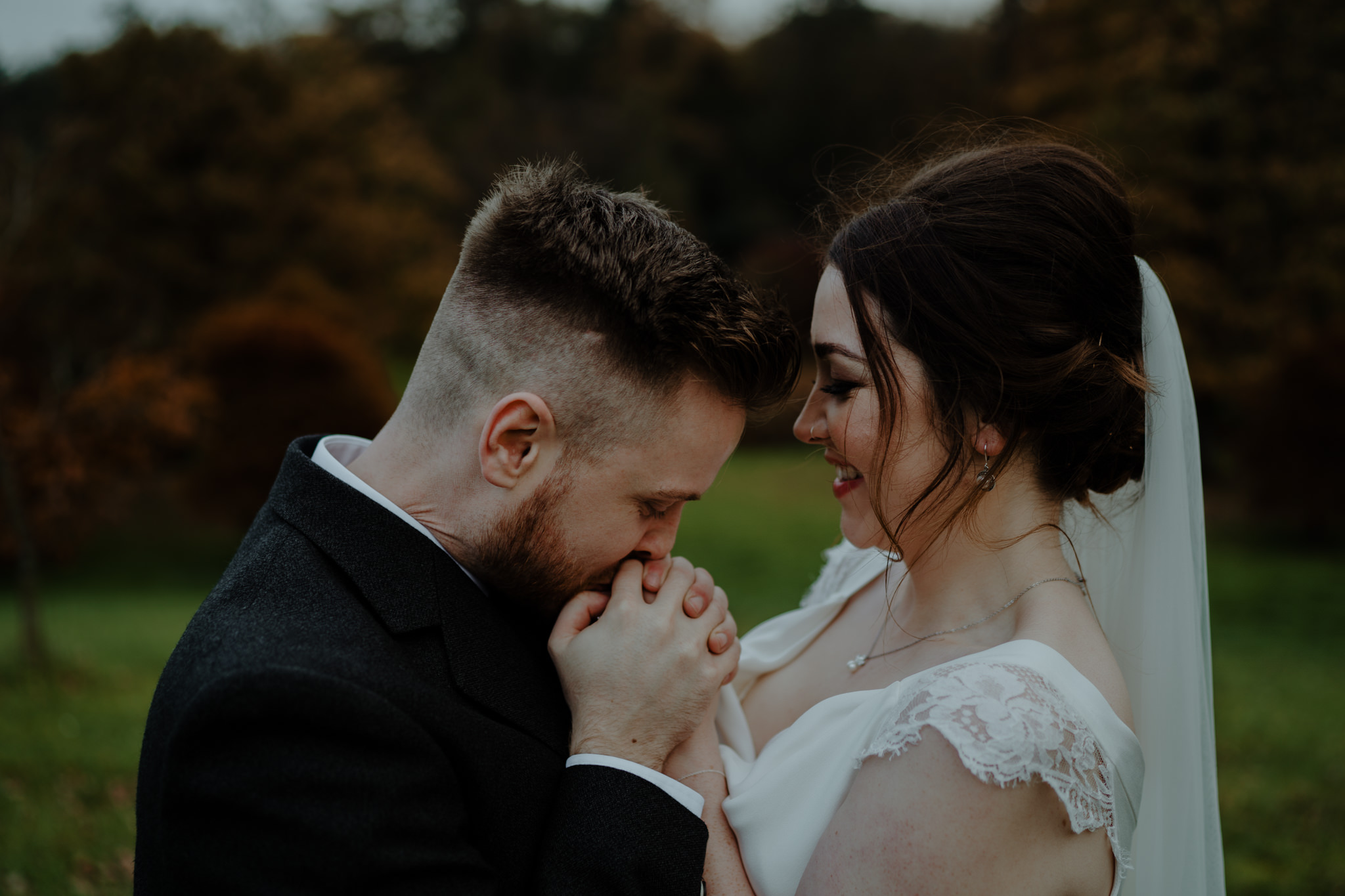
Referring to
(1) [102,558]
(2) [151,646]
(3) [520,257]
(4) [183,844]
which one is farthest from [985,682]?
(1) [102,558]

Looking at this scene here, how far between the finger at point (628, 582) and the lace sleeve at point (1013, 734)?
701 millimetres

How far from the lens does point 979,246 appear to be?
2.54 m

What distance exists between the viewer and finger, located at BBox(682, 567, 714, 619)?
2541 millimetres

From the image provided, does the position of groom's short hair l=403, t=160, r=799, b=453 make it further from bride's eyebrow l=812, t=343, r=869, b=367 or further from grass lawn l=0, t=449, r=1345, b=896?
grass lawn l=0, t=449, r=1345, b=896

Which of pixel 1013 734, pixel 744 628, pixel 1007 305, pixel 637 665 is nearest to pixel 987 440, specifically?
pixel 1007 305

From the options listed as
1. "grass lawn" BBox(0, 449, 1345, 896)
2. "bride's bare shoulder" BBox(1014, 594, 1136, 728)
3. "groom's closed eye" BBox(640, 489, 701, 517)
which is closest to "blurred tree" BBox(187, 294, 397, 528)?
"grass lawn" BBox(0, 449, 1345, 896)

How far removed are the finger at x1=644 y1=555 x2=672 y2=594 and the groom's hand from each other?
0.02 metres

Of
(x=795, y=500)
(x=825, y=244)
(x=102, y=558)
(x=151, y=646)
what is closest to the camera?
(x=825, y=244)

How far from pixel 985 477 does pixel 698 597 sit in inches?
33.9

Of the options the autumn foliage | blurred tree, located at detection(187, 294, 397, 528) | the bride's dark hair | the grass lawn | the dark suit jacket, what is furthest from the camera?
blurred tree, located at detection(187, 294, 397, 528)

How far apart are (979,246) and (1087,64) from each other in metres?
26.8

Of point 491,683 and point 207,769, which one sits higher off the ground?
point 491,683

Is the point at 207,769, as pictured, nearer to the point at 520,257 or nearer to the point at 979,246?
the point at 520,257

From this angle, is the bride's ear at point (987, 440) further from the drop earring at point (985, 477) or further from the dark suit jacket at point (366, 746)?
the dark suit jacket at point (366, 746)
